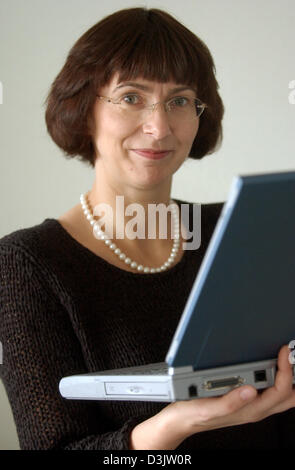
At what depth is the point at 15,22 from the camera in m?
1.84

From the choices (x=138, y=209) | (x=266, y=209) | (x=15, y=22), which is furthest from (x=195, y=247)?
(x=15, y=22)

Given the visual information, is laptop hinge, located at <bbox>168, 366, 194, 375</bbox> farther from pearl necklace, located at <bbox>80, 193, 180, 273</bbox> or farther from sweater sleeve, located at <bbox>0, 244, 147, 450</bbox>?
pearl necklace, located at <bbox>80, 193, 180, 273</bbox>

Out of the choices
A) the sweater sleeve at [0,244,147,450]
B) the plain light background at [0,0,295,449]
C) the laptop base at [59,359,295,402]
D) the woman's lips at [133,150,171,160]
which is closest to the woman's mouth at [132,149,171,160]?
the woman's lips at [133,150,171,160]

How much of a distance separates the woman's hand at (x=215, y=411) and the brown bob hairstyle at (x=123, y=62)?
1.75 ft

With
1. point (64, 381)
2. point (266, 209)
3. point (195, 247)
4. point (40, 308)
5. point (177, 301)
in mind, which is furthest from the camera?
point (195, 247)

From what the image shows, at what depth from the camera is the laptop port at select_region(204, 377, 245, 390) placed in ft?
2.23

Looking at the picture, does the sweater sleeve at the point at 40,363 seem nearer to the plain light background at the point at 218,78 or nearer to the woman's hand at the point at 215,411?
the woman's hand at the point at 215,411

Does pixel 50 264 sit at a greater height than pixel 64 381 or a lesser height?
greater

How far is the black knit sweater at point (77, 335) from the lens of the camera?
2.99 ft

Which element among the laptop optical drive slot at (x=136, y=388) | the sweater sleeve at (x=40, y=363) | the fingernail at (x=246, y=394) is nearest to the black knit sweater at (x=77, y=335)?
the sweater sleeve at (x=40, y=363)

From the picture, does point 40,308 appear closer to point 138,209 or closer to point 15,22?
point 138,209

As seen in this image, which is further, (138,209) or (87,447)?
(138,209)

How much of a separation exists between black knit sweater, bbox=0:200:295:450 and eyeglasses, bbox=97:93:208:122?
0.76 feet
